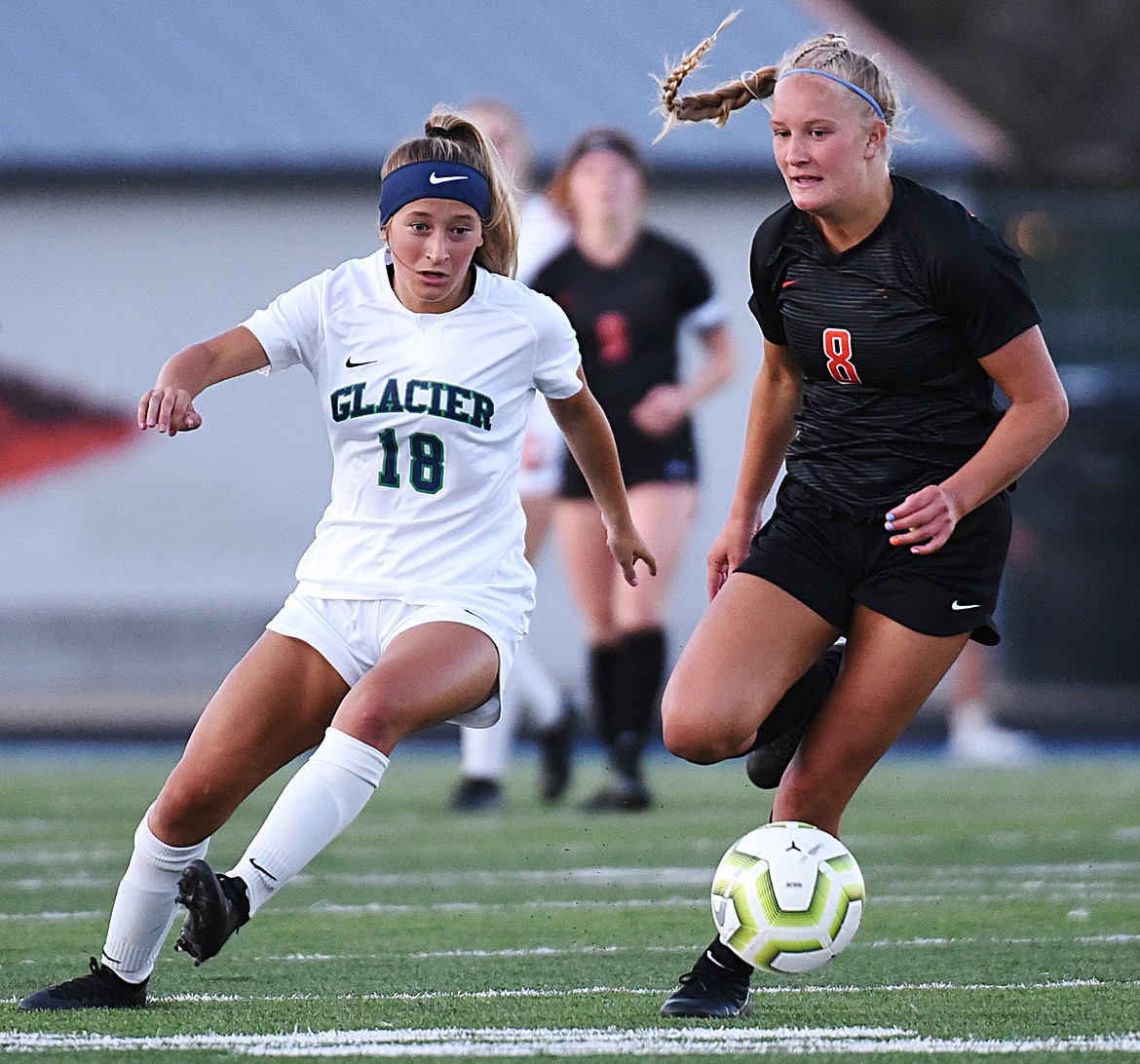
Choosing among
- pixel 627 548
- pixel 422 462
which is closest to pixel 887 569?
pixel 627 548

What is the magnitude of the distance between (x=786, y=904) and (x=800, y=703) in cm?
52

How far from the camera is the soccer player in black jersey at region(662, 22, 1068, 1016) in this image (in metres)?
4.30

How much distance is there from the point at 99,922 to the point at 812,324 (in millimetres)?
2435

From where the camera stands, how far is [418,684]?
4.15 m

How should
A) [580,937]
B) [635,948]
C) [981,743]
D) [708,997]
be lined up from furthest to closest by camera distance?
[981,743]
[580,937]
[635,948]
[708,997]

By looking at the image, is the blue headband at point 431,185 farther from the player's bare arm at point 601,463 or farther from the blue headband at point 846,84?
the blue headband at point 846,84

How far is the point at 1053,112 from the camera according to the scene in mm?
26312

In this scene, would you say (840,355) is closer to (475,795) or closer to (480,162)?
(480,162)

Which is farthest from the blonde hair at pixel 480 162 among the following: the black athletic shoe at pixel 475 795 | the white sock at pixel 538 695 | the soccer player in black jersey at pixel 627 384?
the white sock at pixel 538 695

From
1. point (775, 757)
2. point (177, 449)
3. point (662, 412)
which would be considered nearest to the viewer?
point (775, 757)

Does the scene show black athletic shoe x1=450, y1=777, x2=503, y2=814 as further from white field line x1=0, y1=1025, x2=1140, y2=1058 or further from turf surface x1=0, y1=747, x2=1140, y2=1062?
white field line x1=0, y1=1025, x2=1140, y2=1058

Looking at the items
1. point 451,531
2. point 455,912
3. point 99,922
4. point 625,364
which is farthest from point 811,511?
point 625,364

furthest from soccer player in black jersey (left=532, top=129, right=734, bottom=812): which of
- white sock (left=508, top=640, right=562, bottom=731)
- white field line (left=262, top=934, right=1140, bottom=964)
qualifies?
white field line (left=262, top=934, right=1140, bottom=964)

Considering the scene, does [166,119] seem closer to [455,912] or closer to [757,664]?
[455,912]
